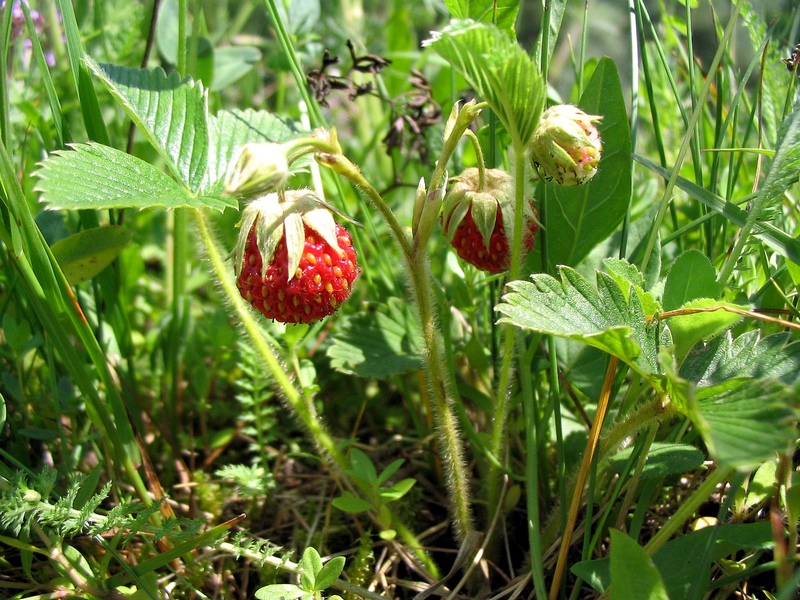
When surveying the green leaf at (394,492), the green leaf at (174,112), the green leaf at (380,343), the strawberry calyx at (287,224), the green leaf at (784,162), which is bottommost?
the green leaf at (394,492)

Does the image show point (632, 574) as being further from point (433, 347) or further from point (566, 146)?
point (566, 146)

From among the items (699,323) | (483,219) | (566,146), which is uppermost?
(566,146)

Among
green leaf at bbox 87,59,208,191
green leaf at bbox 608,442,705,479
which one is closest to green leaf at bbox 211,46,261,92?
green leaf at bbox 87,59,208,191

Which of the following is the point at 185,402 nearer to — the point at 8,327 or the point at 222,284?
the point at 8,327

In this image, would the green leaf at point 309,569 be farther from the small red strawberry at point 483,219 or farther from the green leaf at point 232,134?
the green leaf at point 232,134

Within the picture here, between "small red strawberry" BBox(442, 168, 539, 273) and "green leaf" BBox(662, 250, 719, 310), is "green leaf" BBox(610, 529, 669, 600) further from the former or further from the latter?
"small red strawberry" BBox(442, 168, 539, 273)

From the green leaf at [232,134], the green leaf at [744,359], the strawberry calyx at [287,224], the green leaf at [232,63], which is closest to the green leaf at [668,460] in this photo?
the green leaf at [744,359]

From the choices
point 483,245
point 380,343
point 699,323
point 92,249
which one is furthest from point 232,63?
point 699,323

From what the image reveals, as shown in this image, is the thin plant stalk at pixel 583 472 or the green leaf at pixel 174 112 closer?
the thin plant stalk at pixel 583 472
